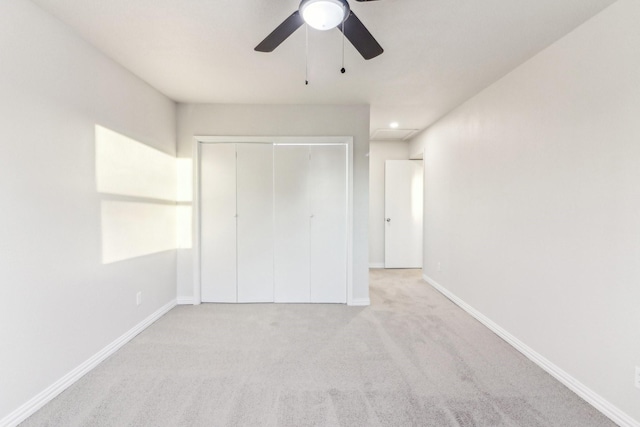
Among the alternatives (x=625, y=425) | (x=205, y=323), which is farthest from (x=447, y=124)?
(x=205, y=323)

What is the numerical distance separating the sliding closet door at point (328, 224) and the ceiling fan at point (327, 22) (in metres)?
1.88

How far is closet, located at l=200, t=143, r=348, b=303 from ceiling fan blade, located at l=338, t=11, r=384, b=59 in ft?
6.11

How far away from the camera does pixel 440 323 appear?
2914 millimetres

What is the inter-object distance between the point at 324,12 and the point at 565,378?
2.72 m

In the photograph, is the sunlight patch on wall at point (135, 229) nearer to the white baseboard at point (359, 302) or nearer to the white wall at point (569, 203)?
the white baseboard at point (359, 302)

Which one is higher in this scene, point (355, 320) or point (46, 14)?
point (46, 14)

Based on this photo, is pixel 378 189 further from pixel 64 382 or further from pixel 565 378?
→ pixel 64 382

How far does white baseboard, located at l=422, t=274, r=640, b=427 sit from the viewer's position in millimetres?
1619

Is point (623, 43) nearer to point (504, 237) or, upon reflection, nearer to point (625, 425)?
point (504, 237)

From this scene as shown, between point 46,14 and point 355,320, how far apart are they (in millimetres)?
3382

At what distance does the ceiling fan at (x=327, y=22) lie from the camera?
1311 millimetres

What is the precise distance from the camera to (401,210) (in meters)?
5.33

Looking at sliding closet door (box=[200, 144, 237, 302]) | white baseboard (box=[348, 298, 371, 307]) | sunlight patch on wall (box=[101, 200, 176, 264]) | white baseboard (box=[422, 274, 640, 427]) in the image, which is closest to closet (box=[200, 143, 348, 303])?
sliding closet door (box=[200, 144, 237, 302])

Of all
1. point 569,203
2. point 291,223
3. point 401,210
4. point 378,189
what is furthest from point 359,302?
point 378,189
